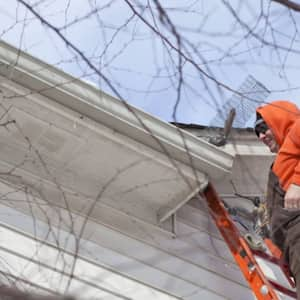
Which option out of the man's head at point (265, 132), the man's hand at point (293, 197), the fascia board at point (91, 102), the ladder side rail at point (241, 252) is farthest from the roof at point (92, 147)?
the man's hand at point (293, 197)

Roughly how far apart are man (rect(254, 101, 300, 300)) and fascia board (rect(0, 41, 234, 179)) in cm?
52

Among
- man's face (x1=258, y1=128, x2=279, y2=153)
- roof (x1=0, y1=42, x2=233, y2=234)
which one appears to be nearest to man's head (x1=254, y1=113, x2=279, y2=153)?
man's face (x1=258, y1=128, x2=279, y2=153)

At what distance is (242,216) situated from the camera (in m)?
5.41

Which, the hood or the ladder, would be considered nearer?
the hood

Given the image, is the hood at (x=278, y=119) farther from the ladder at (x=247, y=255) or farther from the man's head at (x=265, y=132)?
the ladder at (x=247, y=255)

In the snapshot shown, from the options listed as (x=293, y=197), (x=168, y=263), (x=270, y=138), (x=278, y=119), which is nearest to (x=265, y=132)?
(x=270, y=138)

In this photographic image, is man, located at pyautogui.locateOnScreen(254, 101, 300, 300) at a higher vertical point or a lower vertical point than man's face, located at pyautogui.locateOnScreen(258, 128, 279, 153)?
lower

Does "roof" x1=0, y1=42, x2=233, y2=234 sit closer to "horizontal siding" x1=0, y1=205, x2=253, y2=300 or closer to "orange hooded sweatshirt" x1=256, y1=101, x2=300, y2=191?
"horizontal siding" x1=0, y1=205, x2=253, y2=300

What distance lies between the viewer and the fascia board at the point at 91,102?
4.00 metres

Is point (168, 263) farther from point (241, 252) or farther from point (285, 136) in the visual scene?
point (285, 136)

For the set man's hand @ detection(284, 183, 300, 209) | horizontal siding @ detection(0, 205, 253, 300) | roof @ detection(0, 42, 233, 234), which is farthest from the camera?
horizontal siding @ detection(0, 205, 253, 300)

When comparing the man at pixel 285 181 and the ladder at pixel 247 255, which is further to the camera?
the ladder at pixel 247 255

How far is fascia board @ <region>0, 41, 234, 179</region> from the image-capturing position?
13.1 ft

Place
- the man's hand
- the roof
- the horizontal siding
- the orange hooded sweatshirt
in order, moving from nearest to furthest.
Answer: the man's hand, the orange hooded sweatshirt, the roof, the horizontal siding
